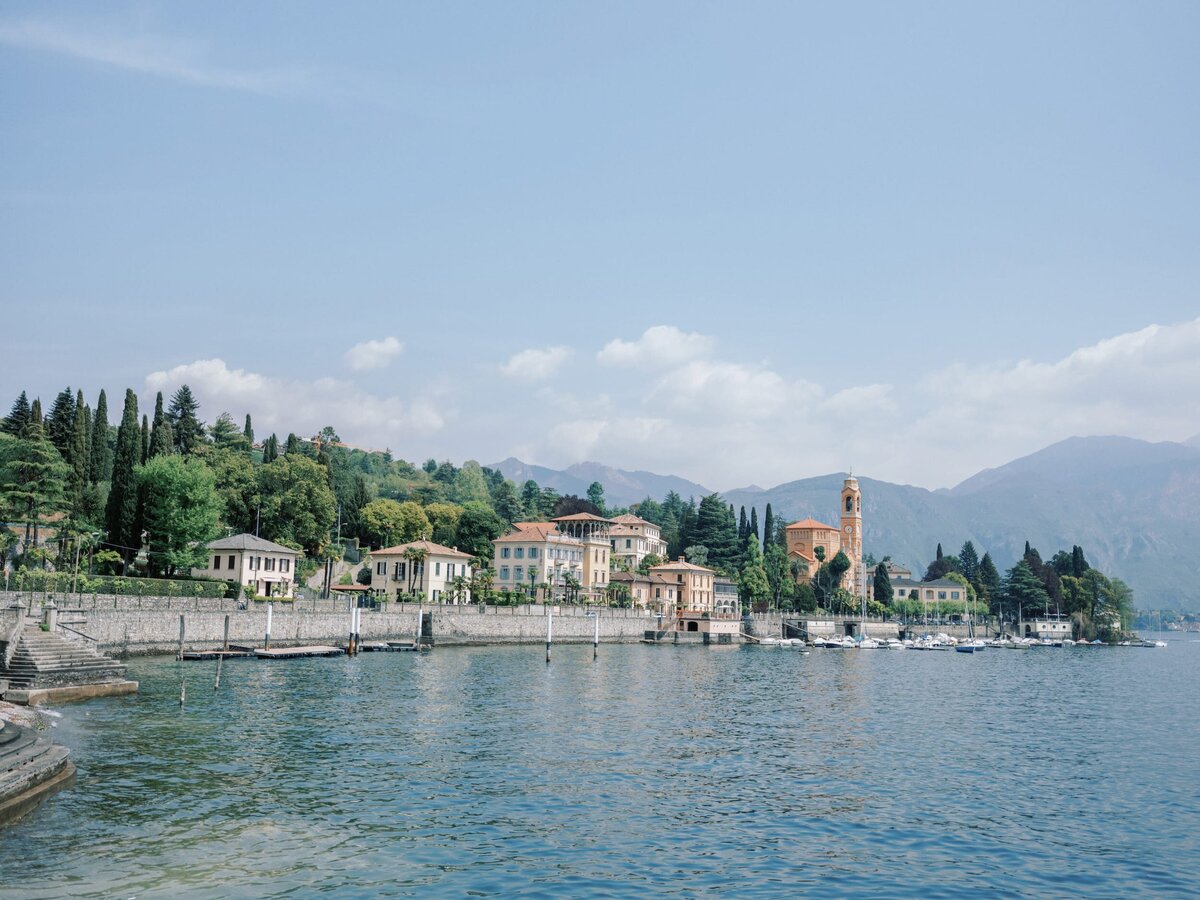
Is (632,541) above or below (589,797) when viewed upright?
above

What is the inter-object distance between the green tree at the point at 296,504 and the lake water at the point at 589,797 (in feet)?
187

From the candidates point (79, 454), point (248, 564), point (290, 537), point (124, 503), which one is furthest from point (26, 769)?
point (290, 537)

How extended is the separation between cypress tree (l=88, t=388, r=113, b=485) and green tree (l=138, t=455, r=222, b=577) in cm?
1443

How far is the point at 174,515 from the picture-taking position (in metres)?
92.9

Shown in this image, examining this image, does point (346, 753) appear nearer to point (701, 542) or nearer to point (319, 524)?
point (319, 524)

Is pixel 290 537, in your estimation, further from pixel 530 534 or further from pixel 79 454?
pixel 530 534

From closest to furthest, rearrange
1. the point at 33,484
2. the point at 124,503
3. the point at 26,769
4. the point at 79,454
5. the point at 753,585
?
the point at 26,769 < the point at 33,484 < the point at 124,503 < the point at 79,454 < the point at 753,585

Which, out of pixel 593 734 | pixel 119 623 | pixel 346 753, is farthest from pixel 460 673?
pixel 346 753

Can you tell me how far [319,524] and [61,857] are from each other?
330 feet

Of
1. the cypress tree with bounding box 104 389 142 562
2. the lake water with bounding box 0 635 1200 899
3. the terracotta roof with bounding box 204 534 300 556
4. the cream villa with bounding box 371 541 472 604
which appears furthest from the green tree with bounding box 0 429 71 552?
the cream villa with bounding box 371 541 472 604

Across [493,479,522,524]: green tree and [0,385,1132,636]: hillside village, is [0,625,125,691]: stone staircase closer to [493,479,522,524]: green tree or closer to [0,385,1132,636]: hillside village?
[0,385,1132,636]: hillside village

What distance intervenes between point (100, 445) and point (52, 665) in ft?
217

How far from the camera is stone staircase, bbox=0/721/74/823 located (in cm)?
2561

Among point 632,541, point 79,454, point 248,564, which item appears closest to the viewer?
point 248,564
